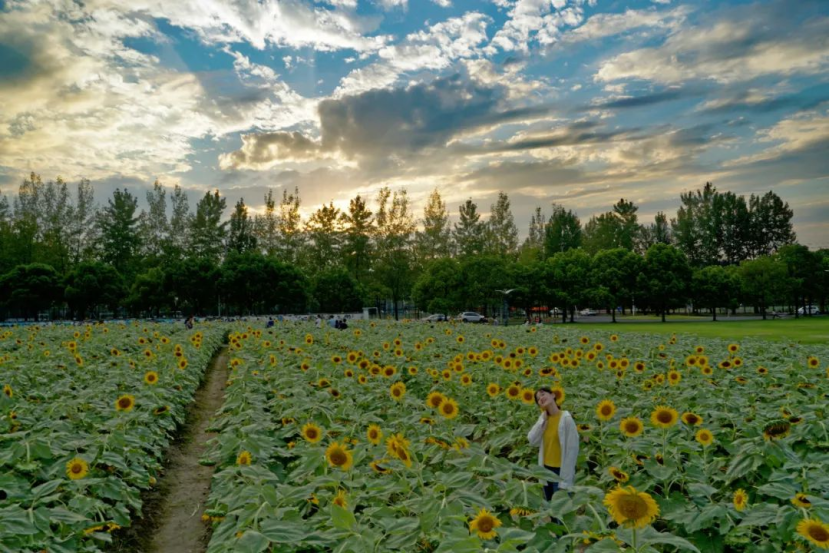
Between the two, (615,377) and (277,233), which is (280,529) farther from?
(277,233)

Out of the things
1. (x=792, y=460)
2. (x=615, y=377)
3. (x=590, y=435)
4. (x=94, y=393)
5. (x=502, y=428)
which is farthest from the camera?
(x=615, y=377)

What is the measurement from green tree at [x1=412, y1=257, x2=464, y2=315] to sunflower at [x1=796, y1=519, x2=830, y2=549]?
48.1m

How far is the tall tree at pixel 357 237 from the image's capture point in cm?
6781

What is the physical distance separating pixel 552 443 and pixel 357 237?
2492 inches

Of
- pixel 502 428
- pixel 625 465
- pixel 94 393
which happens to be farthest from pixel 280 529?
pixel 94 393

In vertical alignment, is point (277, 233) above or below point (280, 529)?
above

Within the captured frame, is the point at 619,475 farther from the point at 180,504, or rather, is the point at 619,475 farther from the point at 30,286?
the point at 30,286

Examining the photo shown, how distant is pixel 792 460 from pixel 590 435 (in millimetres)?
1888

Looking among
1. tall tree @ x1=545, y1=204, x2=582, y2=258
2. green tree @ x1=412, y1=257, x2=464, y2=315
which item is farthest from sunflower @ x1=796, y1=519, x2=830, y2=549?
tall tree @ x1=545, y1=204, x2=582, y2=258

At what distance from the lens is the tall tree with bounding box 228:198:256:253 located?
71875 mm

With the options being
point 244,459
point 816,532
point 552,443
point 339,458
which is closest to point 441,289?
point 552,443

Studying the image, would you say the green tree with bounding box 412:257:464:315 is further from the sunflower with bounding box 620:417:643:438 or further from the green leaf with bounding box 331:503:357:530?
the green leaf with bounding box 331:503:357:530

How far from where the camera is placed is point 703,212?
87562 mm

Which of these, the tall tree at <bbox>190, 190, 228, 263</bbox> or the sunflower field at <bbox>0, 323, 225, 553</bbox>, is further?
the tall tree at <bbox>190, 190, 228, 263</bbox>
